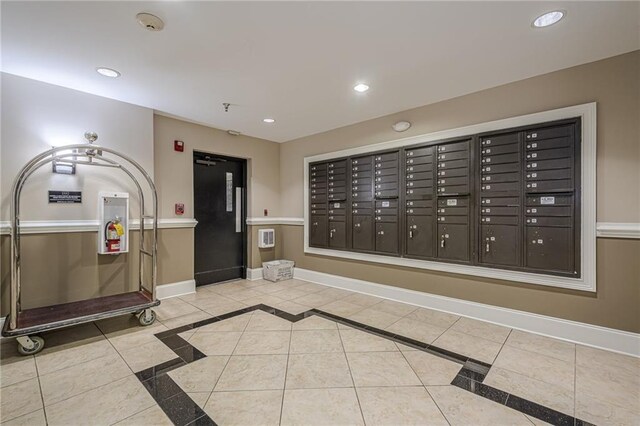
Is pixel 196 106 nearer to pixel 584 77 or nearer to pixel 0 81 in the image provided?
pixel 0 81

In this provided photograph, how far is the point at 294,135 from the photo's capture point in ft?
15.8

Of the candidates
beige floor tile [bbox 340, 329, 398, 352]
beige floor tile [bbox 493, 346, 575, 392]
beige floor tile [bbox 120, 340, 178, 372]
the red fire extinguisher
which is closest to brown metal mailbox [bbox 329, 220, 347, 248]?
beige floor tile [bbox 340, 329, 398, 352]

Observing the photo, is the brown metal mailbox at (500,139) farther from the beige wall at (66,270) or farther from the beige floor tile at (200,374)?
the beige wall at (66,270)

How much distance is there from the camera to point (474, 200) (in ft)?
10.00

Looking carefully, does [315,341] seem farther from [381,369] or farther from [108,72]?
[108,72]

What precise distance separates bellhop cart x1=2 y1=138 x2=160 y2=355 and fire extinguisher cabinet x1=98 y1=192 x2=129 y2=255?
86 millimetres

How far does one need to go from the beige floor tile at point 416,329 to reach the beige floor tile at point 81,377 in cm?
228

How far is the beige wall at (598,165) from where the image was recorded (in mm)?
2305

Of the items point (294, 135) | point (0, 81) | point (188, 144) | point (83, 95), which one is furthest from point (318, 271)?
point (0, 81)

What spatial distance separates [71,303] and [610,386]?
15.0 ft

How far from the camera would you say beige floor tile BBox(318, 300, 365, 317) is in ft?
10.7

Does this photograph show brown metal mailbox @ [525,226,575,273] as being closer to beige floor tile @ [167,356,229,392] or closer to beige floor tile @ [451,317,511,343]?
beige floor tile @ [451,317,511,343]

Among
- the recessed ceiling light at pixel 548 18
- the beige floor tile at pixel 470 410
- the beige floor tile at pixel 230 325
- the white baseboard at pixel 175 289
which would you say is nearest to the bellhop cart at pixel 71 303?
the white baseboard at pixel 175 289

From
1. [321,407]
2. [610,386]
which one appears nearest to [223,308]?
[321,407]
